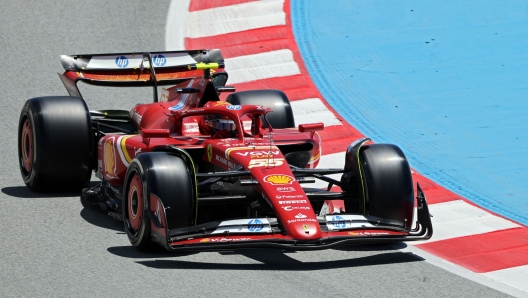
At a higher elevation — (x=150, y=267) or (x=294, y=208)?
(x=294, y=208)

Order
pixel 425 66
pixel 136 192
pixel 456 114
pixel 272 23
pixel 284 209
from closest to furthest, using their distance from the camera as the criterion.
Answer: pixel 284 209 → pixel 136 192 → pixel 456 114 → pixel 425 66 → pixel 272 23

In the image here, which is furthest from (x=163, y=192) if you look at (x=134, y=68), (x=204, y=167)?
(x=134, y=68)

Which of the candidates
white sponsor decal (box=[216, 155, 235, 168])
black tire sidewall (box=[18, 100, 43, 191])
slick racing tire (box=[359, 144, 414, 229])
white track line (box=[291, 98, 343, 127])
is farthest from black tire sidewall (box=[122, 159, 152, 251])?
white track line (box=[291, 98, 343, 127])

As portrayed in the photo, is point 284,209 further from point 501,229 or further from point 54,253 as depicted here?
point 501,229

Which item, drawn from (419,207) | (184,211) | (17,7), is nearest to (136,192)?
(184,211)

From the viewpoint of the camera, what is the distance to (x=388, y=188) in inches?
311

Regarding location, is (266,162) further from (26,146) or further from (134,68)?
(134,68)

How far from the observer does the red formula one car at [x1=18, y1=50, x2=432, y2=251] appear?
7324 mm

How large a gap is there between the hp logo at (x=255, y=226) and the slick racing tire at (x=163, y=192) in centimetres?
50

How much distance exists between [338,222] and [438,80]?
570 cm

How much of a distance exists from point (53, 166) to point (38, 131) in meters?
0.35

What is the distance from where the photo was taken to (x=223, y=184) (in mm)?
8211

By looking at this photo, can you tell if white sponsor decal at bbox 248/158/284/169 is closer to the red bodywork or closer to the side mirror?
the red bodywork

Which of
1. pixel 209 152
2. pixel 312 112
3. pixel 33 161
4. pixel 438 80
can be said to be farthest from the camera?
pixel 438 80
